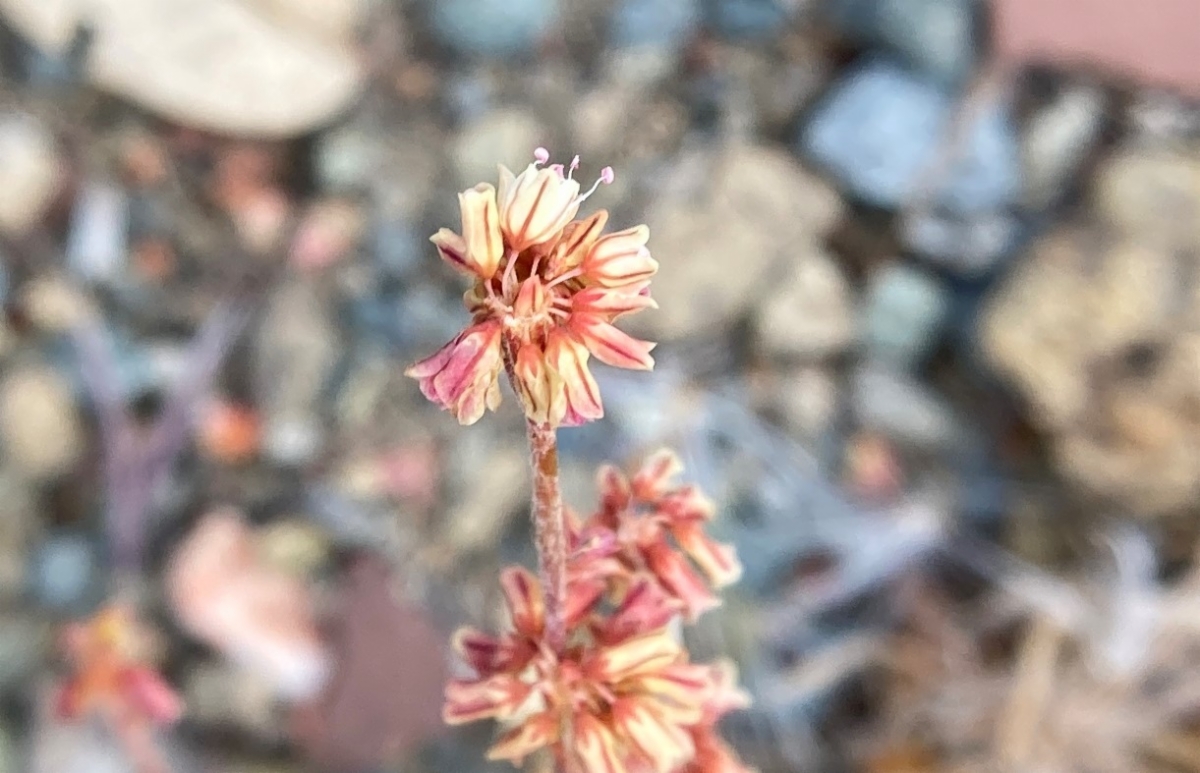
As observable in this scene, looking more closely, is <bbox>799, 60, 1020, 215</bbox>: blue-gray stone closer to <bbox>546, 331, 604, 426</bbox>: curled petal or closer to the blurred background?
the blurred background

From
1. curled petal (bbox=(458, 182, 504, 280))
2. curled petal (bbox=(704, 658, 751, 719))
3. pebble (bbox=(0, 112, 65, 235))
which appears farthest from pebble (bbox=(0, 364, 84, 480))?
curled petal (bbox=(458, 182, 504, 280))

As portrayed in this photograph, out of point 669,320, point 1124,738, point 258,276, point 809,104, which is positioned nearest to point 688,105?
point 809,104

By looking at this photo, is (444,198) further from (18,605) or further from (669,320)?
(18,605)

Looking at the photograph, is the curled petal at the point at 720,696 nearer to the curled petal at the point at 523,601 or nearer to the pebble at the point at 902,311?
the curled petal at the point at 523,601

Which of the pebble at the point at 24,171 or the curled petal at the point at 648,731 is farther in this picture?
the pebble at the point at 24,171

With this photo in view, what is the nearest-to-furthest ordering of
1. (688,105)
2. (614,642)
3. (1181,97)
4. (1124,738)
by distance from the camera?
1. (614,642)
2. (1124,738)
3. (1181,97)
4. (688,105)

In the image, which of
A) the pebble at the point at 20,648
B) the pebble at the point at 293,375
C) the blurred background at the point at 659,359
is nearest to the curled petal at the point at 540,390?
the blurred background at the point at 659,359
